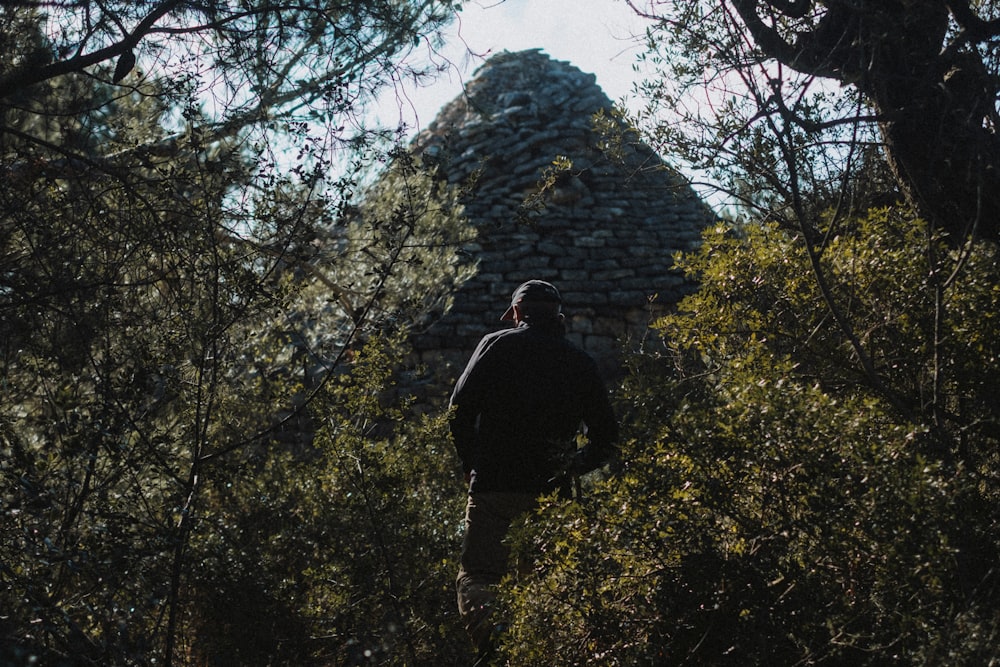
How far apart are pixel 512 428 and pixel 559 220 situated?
9623 millimetres

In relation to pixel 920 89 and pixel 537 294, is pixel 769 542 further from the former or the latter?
pixel 920 89

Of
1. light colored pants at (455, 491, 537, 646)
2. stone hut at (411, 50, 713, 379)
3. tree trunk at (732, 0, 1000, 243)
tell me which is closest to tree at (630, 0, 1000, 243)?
tree trunk at (732, 0, 1000, 243)

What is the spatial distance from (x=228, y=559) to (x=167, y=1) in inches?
95.1

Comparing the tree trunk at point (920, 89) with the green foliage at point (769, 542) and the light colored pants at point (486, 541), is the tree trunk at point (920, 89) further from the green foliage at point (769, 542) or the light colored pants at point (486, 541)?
the light colored pants at point (486, 541)

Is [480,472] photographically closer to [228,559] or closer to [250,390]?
[228,559]

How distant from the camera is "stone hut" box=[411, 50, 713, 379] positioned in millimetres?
11297

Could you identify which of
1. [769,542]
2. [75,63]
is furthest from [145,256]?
[769,542]

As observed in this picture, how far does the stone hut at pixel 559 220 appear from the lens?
37.1ft

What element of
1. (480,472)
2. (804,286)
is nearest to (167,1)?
(480,472)

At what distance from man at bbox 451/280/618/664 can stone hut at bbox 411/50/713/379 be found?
566 cm

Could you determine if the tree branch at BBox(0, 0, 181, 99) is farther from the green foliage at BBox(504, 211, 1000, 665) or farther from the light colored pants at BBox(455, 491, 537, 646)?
the green foliage at BBox(504, 211, 1000, 665)

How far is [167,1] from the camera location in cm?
389

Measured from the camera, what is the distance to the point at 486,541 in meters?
3.64

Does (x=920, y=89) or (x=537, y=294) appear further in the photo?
(x=920, y=89)
